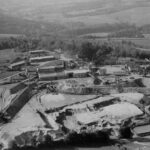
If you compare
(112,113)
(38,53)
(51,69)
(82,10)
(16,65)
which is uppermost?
(82,10)

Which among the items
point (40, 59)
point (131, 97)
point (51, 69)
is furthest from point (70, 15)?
point (131, 97)

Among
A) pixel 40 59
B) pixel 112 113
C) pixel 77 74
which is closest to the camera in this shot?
pixel 112 113

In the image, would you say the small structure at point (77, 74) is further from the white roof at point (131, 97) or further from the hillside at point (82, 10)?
the hillside at point (82, 10)

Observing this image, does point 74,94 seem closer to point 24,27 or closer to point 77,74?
point 77,74

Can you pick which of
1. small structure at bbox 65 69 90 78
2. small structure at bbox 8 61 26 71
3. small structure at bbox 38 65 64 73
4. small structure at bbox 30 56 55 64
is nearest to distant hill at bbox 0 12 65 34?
small structure at bbox 30 56 55 64

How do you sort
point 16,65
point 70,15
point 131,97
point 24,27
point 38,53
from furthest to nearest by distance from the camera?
1. point 70,15
2. point 24,27
3. point 38,53
4. point 16,65
5. point 131,97

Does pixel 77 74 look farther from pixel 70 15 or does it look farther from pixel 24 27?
pixel 70 15

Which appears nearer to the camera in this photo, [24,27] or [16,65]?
[16,65]

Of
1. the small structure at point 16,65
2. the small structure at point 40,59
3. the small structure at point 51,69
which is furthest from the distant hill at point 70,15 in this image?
the small structure at point 51,69

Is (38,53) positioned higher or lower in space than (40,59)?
higher
